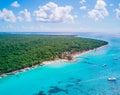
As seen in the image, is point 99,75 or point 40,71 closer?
point 99,75

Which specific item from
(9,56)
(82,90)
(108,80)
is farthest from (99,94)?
(9,56)

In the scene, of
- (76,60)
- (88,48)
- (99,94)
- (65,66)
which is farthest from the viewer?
(88,48)

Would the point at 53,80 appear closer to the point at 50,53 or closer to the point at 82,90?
the point at 82,90

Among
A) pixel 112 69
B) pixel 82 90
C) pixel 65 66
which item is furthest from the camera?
pixel 65 66

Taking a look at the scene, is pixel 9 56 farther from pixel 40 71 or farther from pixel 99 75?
pixel 99 75

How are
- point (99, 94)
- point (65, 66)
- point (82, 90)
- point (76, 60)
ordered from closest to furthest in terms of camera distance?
point (99, 94), point (82, 90), point (65, 66), point (76, 60)

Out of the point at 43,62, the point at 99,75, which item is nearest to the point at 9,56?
the point at 43,62
